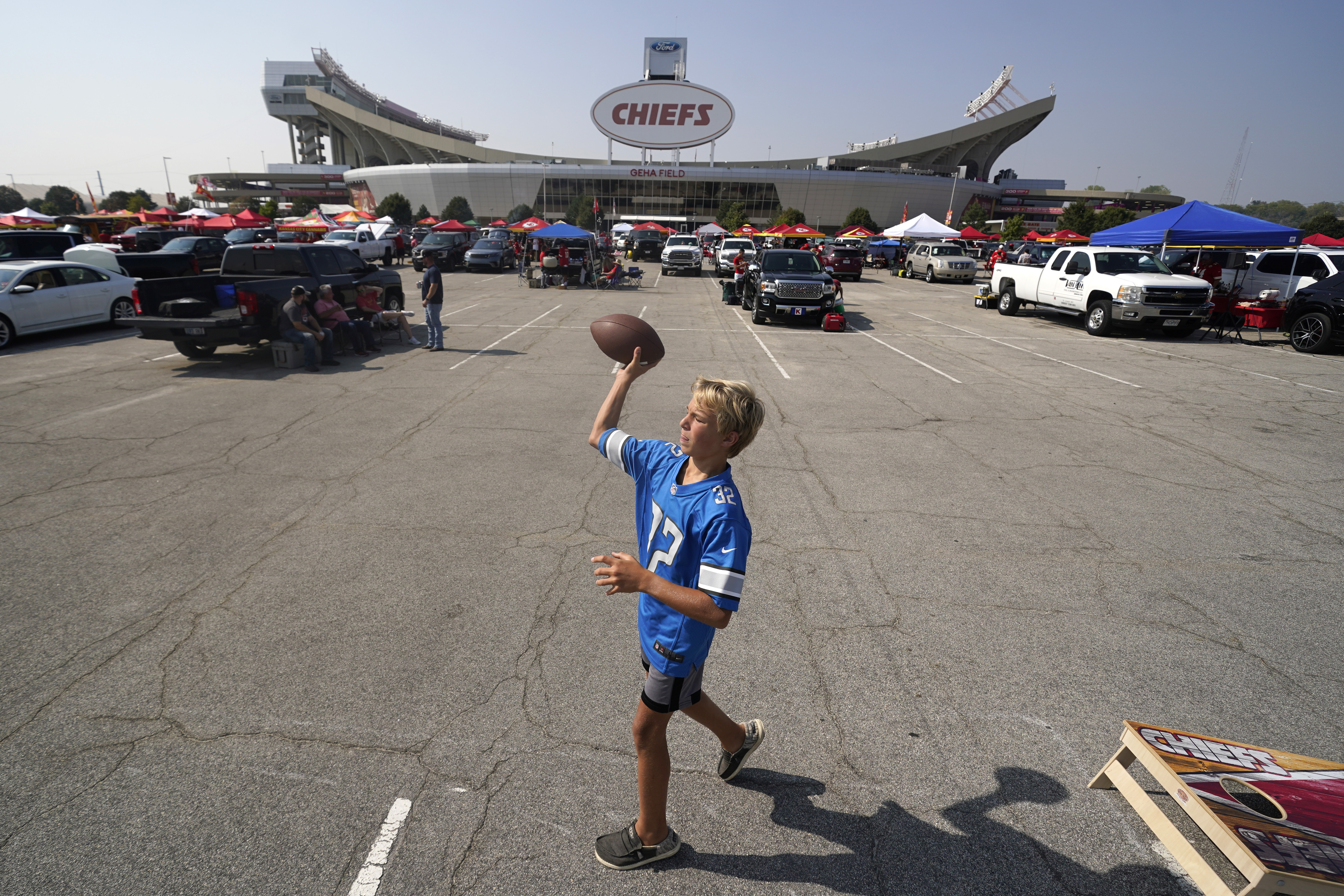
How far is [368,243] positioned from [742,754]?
34.5 metres

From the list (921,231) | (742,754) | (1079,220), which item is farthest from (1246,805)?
(1079,220)

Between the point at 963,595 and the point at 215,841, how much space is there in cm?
443

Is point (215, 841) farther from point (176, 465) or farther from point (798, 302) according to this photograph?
point (798, 302)

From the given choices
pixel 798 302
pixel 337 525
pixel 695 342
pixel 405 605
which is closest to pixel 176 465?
pixel 337 525

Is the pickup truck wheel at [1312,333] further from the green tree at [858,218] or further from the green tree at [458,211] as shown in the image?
the green tree at [458,211]

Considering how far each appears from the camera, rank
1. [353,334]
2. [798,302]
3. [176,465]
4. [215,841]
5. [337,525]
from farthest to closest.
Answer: [798,302]
[353,334]
[176,465]
[337,525]
[215,841]

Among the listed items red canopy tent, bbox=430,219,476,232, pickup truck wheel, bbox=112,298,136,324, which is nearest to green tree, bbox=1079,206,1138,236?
red canopy tent, bbox=430,219,476,232

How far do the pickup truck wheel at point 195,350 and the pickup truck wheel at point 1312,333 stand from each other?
2291 cm

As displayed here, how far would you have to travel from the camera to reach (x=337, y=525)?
5441 millimetres

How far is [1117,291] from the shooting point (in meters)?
16.5

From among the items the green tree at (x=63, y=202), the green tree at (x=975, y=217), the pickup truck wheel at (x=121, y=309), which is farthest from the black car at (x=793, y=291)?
the green tree at (x=63, y=202)

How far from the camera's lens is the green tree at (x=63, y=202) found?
3600 inches

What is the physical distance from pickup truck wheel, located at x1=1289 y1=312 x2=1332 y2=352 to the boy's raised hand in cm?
1979

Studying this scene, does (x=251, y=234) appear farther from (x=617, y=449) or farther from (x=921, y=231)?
(x=617, y=449)
